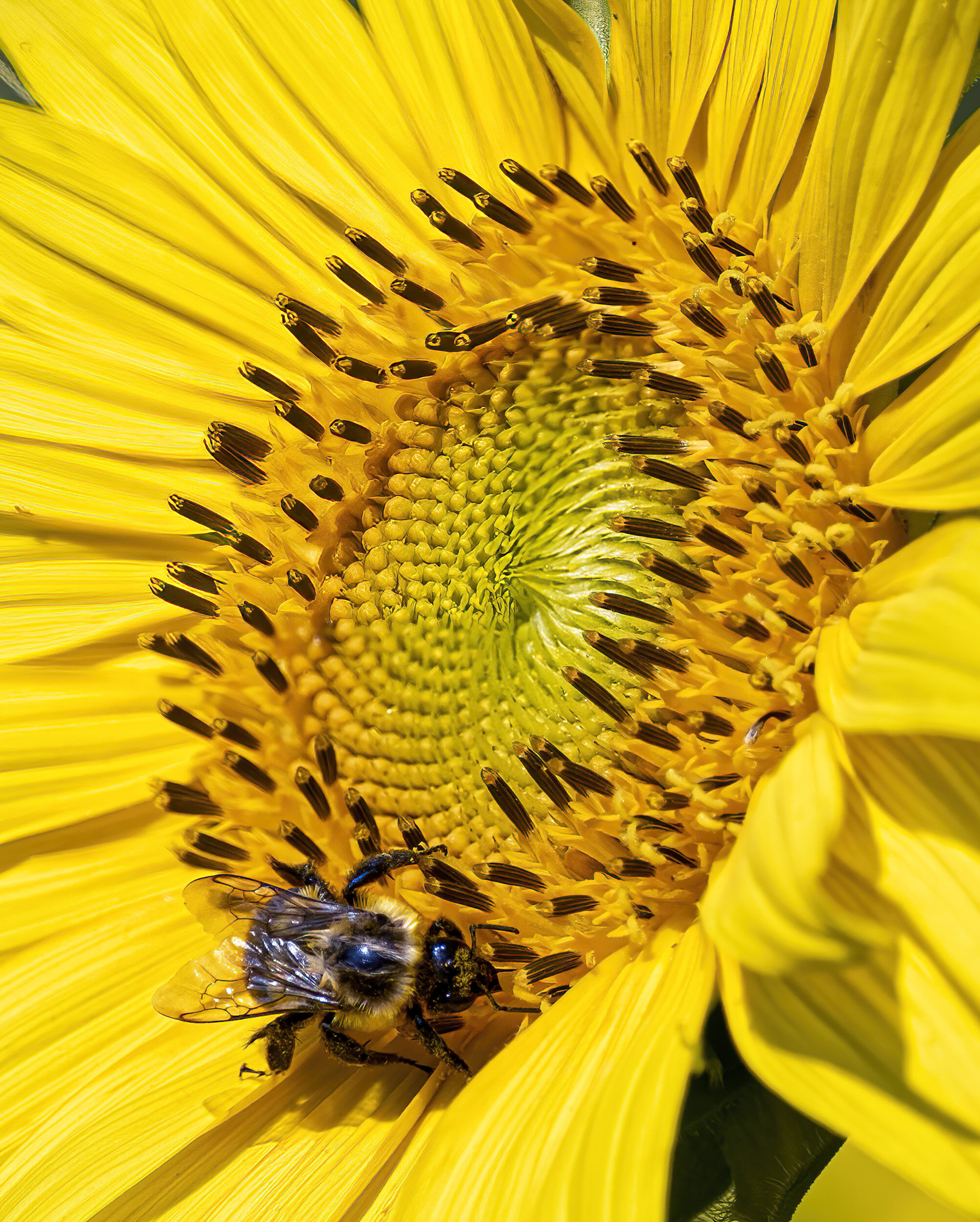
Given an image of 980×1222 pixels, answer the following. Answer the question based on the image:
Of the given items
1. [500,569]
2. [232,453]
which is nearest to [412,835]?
[500,569]

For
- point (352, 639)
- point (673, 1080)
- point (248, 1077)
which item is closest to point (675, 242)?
point (352, 639)

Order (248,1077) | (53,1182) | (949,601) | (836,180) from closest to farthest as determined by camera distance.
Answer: (949,601), (836,180), (53,1182), (248,1077)

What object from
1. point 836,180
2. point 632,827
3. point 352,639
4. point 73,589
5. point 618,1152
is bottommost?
point 618,1152

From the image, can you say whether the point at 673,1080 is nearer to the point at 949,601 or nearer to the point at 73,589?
the point at 949,601

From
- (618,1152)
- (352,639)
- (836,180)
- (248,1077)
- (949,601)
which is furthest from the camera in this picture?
(352,639)

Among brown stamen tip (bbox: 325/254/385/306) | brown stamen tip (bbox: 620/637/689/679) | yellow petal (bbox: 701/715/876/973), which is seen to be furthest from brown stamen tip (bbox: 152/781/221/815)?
yellow petal (bbox: 701/715/876/973)

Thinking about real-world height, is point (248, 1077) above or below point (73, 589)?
below

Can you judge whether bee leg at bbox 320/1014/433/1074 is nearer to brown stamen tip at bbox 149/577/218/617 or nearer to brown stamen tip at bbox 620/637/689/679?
brown stamen tip at bbox 620/637/689/679

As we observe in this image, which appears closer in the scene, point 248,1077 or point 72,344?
point 248,1077
